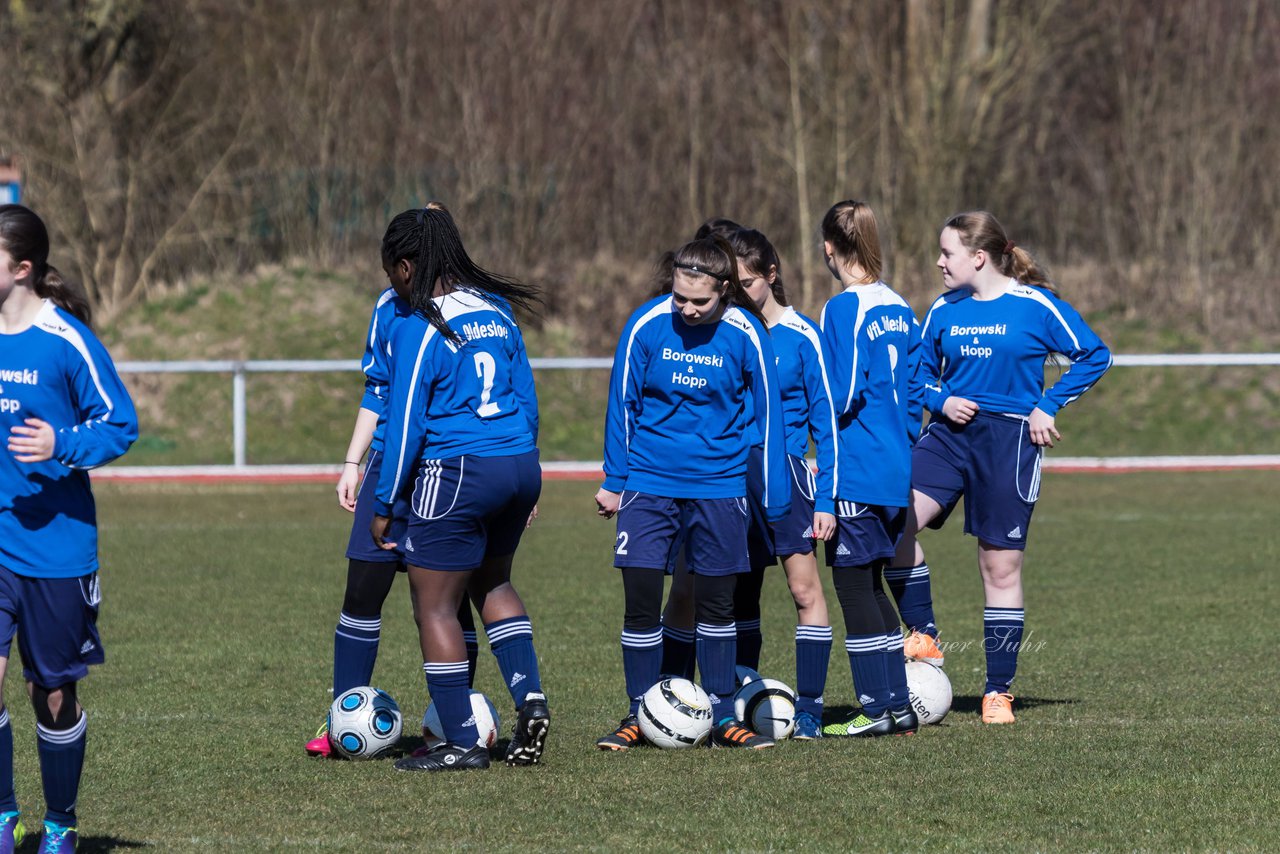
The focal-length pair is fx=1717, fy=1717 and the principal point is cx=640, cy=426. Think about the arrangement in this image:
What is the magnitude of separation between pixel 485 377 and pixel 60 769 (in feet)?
6.32

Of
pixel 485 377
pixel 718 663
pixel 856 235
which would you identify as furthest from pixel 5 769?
pixel 856 235

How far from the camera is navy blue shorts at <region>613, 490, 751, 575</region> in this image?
244 inches

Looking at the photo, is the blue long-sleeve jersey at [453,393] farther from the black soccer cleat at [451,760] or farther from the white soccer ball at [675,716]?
the white soccer ball at [675,716]

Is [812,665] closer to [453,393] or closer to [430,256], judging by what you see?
[453,393]

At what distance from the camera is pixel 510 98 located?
1093 inches

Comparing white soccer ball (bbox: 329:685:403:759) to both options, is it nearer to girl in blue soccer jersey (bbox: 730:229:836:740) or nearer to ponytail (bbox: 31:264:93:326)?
girl in blue soccer jersey (bbox: 730:229:836:740)

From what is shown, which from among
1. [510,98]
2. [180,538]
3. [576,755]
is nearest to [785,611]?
[576,755]

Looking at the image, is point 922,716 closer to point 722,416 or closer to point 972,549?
point 722,416

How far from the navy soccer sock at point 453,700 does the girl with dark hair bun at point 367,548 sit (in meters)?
0.22

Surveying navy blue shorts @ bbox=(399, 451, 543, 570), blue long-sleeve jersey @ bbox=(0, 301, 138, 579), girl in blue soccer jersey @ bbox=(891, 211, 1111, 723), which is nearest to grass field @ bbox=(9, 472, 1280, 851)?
girl in blue soccer jersey @ bbox=(891, 211, 1111, 723)

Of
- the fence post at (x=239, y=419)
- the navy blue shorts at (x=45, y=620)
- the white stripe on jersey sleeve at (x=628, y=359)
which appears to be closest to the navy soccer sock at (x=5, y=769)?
the navy blue shorts at (x=45, y=620)

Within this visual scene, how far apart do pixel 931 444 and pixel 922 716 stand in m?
1.18

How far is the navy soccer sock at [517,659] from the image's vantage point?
244 inches

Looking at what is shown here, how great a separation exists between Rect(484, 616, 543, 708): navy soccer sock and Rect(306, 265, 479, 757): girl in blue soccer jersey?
0.26m
